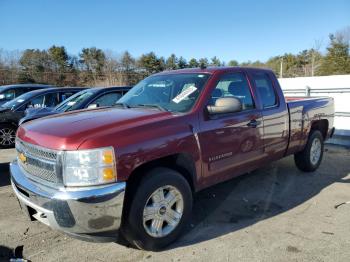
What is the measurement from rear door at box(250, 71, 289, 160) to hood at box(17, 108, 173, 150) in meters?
1.75

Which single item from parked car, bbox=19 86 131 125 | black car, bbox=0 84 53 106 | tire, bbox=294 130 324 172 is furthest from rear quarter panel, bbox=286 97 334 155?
black car, bbox=0 84 53 106

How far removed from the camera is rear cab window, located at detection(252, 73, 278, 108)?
16.7ft

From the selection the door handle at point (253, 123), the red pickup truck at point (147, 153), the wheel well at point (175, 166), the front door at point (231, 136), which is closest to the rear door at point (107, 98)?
the red pickup truck at point (147, 153)

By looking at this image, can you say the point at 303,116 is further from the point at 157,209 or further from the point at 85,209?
the point at 85,209

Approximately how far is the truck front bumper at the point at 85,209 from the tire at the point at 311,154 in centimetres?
420

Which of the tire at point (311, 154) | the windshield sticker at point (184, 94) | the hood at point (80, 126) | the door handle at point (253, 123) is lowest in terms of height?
the tire at point (311, 154)

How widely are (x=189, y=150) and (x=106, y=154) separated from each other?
1.02m

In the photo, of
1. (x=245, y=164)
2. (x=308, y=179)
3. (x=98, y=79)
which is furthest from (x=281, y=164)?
(x=98, y=79)

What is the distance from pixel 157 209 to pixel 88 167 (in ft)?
2.91

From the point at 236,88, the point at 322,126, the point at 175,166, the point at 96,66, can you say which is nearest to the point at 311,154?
the point at 322,126

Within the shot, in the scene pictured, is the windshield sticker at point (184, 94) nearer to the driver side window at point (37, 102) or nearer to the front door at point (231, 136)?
the front door at point (231, 136)

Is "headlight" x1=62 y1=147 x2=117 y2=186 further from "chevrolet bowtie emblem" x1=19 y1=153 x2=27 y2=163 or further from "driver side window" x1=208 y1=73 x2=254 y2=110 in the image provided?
"driver side window" x1=208 y1=73 x2=254 y2=110

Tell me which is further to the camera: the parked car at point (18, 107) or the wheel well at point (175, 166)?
the parked car at point (18, 107)

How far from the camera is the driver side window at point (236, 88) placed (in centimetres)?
458
